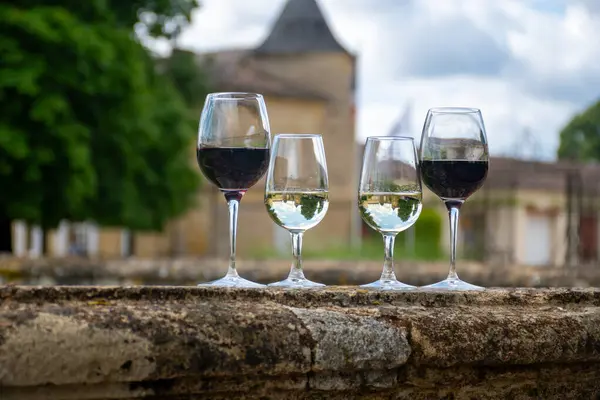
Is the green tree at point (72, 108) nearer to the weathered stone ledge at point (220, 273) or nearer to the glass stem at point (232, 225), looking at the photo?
the weathered stone ledge at point (220, 273)

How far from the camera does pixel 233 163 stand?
7.58 feet

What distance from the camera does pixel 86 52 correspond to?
14.8 metres

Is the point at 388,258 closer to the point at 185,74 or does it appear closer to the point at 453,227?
the point at 453,227

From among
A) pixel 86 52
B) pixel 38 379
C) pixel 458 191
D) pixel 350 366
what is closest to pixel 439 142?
pixel 458 191

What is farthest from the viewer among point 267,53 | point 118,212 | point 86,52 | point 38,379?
point 267,53

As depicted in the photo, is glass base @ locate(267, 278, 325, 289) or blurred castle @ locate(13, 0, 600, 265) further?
blurred castle @ locate(13, 0, 600, 265)

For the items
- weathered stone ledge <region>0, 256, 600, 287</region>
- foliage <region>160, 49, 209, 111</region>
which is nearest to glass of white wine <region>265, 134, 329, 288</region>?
weathered stone ledge <region>0, 256, 600, 287</region>

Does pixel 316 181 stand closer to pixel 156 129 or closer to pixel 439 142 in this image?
pixel 439 142

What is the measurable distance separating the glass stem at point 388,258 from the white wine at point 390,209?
22 mm

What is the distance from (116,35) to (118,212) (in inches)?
139

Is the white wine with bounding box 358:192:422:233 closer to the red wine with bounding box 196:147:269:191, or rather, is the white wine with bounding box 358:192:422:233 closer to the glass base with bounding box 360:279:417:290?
the glass base with bounding box 360:279:417:290

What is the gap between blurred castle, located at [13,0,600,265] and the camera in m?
38.5

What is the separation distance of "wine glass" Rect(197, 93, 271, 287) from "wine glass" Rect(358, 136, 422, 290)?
0.23 metres

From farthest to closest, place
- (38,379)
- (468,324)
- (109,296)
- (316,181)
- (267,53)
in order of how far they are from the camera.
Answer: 1. (267,53)
2. (316,181)
3. (468,324)
4. (109,296)
5. (38,379)
